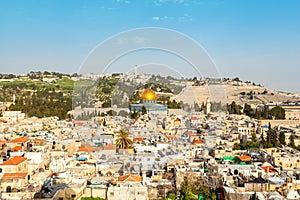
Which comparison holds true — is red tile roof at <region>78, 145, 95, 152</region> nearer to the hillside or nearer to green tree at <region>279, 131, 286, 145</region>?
green tree at <region>279, 131, 286, 145</region>

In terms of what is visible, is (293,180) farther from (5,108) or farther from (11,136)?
(5,108)

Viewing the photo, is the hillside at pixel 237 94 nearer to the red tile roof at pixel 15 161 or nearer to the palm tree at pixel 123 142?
the palm tree at pixel 123 142

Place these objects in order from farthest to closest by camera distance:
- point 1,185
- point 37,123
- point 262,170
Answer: point 37,123
point 262,170
point 1,185

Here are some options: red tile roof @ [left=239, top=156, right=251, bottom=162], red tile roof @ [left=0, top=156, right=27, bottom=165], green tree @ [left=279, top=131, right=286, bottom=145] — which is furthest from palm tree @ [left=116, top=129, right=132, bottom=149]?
green tree @ [left=279, top=131, right=286, bottom=145]

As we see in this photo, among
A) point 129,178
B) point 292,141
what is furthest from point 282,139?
point 129,178

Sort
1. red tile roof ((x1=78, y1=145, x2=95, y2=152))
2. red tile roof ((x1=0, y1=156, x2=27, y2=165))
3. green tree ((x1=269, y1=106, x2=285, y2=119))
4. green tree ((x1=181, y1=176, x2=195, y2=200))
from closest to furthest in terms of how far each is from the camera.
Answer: green tree ((x1=181, y1=176, x2=195, y2=200)) → red tile roof ((x1=0, y1=156, x2=27, y2=165)) → red tile roof ((x1=78, y1=145, x2=95, y2=152)) → green tree ((x1=269, y1=106, x2=285, y2=119))

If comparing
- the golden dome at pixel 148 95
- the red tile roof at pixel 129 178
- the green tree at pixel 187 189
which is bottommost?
the green tree at pixel 187 189

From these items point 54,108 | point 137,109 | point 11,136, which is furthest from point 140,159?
point 54,108

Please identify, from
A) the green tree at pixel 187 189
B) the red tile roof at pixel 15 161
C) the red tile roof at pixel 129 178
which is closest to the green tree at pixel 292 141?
the green tree at pixel 187 189

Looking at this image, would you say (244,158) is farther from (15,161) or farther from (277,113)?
(277,113)

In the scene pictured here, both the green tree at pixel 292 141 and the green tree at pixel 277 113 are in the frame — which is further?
the green tree at pixel 277 113

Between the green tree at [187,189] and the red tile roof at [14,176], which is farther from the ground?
the red tile roof at [14,176]
